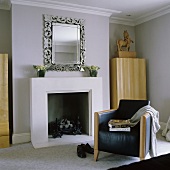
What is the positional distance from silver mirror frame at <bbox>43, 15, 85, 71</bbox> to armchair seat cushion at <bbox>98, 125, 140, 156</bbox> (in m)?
1.77

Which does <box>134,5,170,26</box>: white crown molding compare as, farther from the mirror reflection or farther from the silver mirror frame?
the mirror reflection

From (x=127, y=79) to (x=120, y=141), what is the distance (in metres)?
2.32

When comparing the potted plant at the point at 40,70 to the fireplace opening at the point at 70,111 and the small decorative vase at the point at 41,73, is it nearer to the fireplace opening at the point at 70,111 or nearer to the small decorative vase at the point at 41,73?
the small decorative vase at the point at 41,73

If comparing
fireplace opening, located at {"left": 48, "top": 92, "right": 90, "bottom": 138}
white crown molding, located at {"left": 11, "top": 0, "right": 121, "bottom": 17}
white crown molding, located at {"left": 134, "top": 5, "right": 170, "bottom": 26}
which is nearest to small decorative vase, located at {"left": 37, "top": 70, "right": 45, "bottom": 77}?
fireplace opening, located at {"left": 48, "top": 92, "right": 90, "bottom": 138}

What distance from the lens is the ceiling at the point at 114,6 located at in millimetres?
4031

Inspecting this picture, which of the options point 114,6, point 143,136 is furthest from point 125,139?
point 114,6

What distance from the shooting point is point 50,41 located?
13.6ft

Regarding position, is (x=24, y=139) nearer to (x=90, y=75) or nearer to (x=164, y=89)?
(x=90, y=75)

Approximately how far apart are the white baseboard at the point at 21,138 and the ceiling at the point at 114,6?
2417 millimetres

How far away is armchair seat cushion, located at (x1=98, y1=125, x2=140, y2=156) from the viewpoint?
272 cm

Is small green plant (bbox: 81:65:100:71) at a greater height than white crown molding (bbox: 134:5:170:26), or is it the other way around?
white crown molding (bbox: 134:5:170:26)

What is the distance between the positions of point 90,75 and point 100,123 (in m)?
1.56

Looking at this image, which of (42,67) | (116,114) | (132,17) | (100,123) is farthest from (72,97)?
(132,17)

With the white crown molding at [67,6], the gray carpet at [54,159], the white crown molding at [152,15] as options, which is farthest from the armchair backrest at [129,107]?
the white crown molding at [152,15]
